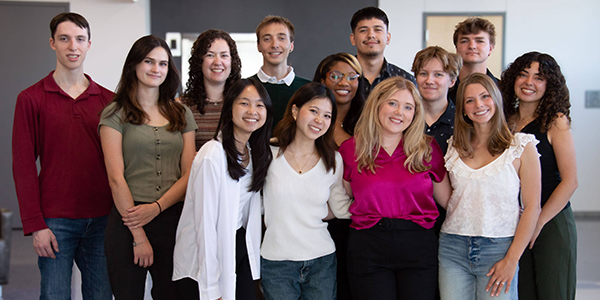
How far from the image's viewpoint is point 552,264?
7.23ft

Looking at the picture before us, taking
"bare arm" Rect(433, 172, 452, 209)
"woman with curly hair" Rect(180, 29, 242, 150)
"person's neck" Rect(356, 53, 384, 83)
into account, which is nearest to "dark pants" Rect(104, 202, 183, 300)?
"woman with curly hair" Rect(180, 29, 242, 150)

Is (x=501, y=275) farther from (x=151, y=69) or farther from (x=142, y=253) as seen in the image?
(x=151, y=69)

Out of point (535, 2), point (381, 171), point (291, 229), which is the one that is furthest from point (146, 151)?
point (535, 2)

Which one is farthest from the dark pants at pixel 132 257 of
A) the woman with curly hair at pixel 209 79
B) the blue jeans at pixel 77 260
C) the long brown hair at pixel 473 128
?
the long brown hair at pixel 473 128

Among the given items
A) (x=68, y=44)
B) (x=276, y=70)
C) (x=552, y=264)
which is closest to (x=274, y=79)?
(x=276, y=70)

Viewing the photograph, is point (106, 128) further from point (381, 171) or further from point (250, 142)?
point (381, 171)

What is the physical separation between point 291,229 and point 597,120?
5.86 m

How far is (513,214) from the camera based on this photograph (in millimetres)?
2086

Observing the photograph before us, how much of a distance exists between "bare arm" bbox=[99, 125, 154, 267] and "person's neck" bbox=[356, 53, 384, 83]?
6.02 ft

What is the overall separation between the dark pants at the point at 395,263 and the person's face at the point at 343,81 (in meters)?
0.86

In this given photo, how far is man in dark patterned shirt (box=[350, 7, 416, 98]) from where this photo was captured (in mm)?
3148

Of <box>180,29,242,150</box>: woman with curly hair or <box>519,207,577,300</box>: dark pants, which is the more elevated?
<box>180,29,242,150</box>: woman with curly hair

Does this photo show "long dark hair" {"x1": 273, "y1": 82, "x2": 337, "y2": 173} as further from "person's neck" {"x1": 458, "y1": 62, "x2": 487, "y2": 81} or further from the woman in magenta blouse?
"person's neck" {"x1": 458, "y1": 62, "x2": 487, "y2": 81}

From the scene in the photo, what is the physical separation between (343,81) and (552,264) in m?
1.49
